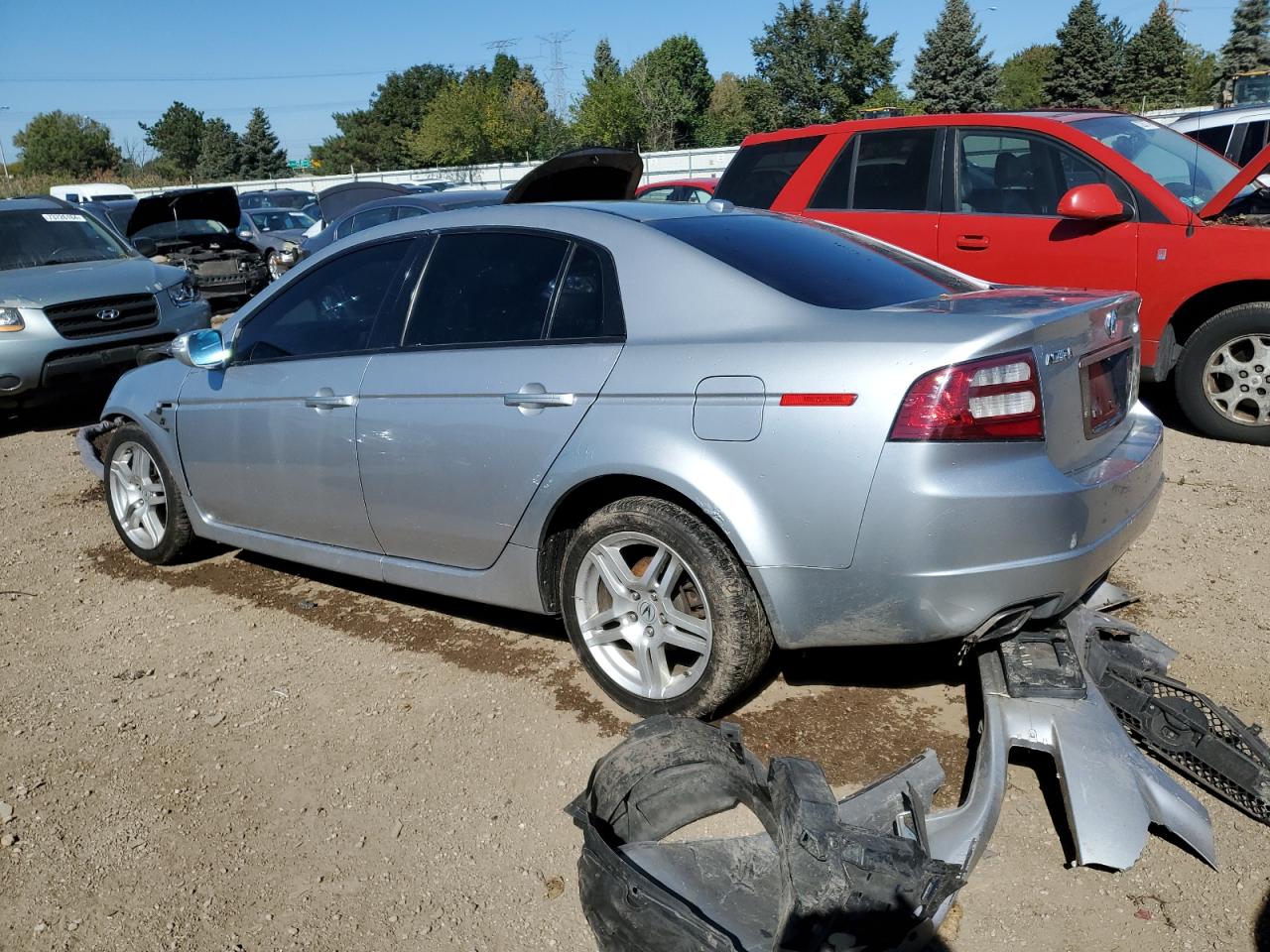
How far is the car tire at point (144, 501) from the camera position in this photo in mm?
4996

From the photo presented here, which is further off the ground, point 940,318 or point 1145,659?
point 940,318

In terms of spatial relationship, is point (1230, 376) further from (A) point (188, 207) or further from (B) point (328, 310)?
(A) point (188, 207)

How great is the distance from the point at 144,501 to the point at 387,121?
320 feet

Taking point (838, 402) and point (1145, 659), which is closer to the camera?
point (838, 402)

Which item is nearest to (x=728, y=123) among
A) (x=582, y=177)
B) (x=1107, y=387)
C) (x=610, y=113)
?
(x=610, y=113)

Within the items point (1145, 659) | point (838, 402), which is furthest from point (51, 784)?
point (1145, 659)

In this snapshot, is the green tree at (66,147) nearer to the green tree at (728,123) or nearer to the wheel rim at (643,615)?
the green tree at (728,123)

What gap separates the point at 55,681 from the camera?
4.04m

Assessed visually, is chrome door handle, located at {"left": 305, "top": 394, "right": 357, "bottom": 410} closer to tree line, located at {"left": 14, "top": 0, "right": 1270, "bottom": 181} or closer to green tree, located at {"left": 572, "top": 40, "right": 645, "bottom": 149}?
tree line, located at {"left": 14, "top": 0, "right": 1270, "bottom": 181}

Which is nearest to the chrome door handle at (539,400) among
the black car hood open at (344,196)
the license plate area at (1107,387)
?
the license plate area at (1107,387)

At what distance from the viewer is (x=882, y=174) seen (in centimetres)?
705

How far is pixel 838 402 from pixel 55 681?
10.5 ft

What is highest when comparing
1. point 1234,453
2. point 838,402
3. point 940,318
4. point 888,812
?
point 940,318

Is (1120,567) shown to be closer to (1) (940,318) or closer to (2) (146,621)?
(1) (940,318)
